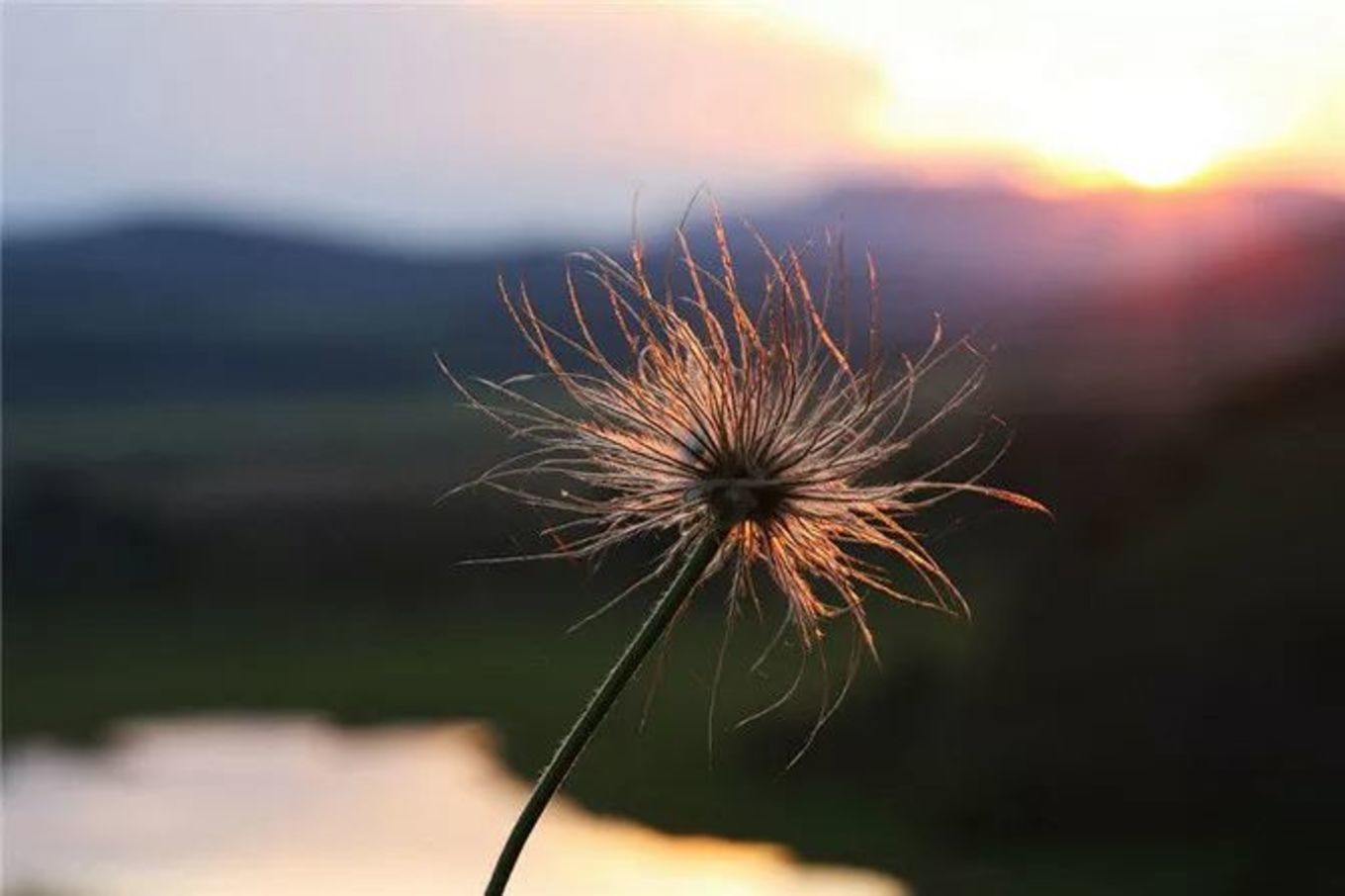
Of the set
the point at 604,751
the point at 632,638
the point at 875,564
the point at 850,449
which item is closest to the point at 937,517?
the point at 875,564

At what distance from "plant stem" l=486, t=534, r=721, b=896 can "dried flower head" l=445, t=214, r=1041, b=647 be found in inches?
15.5

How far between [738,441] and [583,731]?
647mm

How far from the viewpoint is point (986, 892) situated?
1758 cm

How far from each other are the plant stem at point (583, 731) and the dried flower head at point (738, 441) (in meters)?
0.39

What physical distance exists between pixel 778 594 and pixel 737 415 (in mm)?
403

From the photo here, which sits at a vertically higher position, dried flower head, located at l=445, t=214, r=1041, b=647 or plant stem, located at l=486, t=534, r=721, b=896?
dried flower head, located at l=445, t=214, r=1041, b=647

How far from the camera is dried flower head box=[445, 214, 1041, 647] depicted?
2518 millimetres

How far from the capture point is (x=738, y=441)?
2525 millimetres

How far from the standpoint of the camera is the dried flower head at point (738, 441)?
252 centimetres

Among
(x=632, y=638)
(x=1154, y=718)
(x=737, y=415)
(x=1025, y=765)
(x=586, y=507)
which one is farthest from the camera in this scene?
(x=1025, y=765)

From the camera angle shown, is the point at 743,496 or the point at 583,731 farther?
the point at 743,496

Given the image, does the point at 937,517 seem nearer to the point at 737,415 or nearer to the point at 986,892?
the point at 737,415

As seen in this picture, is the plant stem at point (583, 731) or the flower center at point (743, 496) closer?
the plant stem at point (583, 731)

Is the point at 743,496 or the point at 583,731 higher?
the point at 743,496
